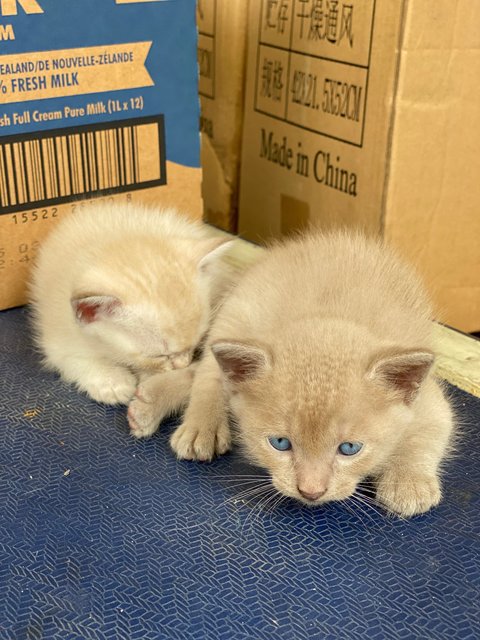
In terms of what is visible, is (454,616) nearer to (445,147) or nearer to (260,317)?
(260,317)

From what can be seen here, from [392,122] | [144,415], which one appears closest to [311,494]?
[144,415]

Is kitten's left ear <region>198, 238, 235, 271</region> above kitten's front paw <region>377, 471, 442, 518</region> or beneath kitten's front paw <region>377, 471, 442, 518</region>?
above

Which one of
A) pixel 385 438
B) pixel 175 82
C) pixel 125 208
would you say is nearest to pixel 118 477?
pixel 385 438

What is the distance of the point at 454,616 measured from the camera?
3.38 ft

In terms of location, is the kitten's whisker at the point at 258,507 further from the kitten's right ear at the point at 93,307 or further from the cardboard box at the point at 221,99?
the cardboard box at the point at 221,99

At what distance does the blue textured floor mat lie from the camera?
3.32 feet

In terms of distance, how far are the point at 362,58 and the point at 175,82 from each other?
0.47 metres

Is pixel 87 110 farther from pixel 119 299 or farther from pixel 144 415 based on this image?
pixel 144 415

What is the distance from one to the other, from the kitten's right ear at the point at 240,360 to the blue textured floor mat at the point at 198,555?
21cm

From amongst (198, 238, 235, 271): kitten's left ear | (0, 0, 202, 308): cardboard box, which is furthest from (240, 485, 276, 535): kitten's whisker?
(0, 0, 202, 308): cardboard box

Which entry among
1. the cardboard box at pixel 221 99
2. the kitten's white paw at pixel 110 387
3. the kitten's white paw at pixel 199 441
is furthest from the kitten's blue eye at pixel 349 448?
the cardboard box at pixel 221 99

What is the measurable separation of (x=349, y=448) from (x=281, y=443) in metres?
0.11

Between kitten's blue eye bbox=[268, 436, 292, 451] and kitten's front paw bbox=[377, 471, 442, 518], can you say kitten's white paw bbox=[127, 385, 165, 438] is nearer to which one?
kitten's blue eye bbox=[268, 436, 292, 451]

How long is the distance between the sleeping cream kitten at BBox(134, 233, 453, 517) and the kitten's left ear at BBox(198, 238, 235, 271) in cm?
19
